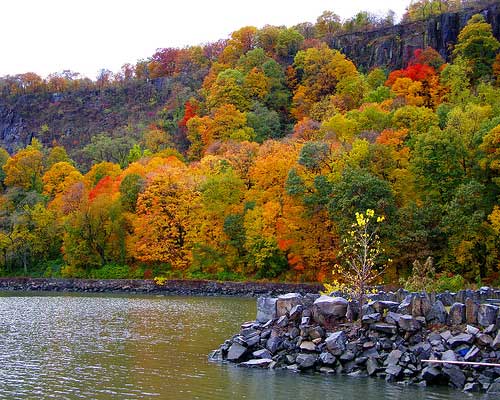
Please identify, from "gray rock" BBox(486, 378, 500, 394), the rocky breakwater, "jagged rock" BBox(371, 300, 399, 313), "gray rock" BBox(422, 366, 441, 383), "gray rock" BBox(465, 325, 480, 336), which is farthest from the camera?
"jagged rock" BBox(371, 300, 399, 313)

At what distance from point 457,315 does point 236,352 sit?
7.98 m

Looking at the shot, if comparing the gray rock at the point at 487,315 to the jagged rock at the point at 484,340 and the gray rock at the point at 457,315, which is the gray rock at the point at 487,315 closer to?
the gray rock at the point at 457,315

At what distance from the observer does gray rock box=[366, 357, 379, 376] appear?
76.5 ft

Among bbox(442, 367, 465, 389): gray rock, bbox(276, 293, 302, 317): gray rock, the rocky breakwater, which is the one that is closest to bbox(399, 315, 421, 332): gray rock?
the rocky breakwater

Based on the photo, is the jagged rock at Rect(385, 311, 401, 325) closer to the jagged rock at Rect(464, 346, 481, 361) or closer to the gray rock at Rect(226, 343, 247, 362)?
the jagged rock at Rect(464, 346, 481, 361)

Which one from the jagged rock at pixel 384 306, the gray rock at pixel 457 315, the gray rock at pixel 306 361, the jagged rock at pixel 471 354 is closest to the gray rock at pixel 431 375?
the jagged rock at pixel 471 354

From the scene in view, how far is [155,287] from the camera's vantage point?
6625 cm

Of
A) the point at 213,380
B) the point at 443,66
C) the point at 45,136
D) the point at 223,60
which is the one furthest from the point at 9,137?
the point at 213,380

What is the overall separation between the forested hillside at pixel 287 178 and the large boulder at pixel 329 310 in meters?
27.9

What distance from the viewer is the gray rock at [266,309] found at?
27820 millimetres

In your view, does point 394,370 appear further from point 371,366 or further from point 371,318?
point 371,318

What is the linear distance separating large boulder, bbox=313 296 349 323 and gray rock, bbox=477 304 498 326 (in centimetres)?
472

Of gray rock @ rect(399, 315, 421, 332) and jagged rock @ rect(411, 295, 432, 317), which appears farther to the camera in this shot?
jagged rock @ rect(411, 295, 432, 317)

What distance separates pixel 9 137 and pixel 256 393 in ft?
456
